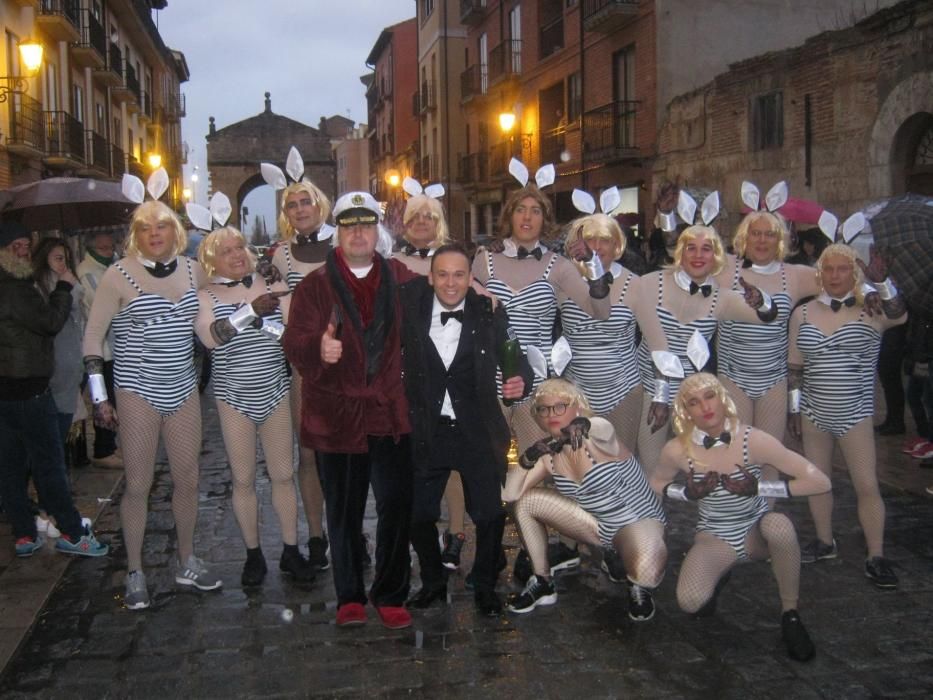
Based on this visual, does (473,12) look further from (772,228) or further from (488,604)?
(488,604)

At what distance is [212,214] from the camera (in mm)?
5035

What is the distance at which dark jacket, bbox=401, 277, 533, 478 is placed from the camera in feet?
14.4

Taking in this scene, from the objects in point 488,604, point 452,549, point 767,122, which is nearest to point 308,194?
point 452,549

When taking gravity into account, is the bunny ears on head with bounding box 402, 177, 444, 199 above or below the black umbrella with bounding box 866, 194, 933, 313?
above

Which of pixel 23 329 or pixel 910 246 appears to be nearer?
pixel 23 329

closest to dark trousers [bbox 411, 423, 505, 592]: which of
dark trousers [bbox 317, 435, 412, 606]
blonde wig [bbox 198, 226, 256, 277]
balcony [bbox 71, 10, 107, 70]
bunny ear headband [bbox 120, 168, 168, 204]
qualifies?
dark trousers [bbox 317, 435, 412, 606]

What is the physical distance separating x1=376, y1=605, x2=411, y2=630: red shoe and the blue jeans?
2.12m

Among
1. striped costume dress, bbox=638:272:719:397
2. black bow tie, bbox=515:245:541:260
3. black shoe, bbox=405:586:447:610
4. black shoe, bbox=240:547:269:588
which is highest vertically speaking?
black bow tie, bbox=515:245:541:260

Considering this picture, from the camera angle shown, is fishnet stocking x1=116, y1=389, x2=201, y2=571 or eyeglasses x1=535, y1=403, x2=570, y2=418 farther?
fishnet stocking x1=116, y1=389, x2=201, y2=571

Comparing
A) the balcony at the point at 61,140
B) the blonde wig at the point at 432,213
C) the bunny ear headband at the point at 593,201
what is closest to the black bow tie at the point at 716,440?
the bunny ear headband at the point at 593,201

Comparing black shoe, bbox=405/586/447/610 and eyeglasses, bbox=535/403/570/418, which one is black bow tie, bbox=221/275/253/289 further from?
black shoe, bbox=405/586/447/610

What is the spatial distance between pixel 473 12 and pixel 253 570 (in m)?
29.2

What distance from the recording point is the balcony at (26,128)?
18.9 meters

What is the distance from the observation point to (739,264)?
17.4ft
